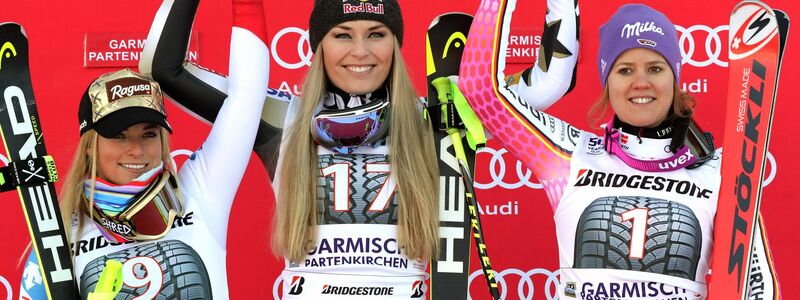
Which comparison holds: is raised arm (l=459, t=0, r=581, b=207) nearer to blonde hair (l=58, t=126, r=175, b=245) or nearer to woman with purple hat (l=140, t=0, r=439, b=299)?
woman with purple hat (l=140, t=0, r=439, b=299)

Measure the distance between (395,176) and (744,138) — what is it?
2.96ft

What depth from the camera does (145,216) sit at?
8.73 ft

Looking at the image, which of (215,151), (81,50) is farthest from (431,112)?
(81,50)

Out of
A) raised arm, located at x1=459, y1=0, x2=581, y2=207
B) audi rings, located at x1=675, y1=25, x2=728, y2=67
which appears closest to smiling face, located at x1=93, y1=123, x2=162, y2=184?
raised arm, located at x1=459, y1=0, x2=581, y2=207

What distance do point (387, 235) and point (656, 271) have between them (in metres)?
0.69

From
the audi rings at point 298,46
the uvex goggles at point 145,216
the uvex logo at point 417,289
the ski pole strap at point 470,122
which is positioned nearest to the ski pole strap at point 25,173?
the uvex goggles at point 145,216

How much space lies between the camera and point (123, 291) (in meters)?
2.64

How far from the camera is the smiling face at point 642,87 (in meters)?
2.78

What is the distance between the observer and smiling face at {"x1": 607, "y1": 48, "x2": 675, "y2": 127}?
2775 mm

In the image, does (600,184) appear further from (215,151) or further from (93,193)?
(93,193)

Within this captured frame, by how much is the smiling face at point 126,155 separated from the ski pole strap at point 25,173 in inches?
7.7

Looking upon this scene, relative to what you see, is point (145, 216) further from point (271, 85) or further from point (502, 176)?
point (502, 176)

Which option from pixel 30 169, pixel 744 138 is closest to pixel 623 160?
pixel 744 138

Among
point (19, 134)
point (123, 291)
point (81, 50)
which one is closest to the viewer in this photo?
point (123, 291)
